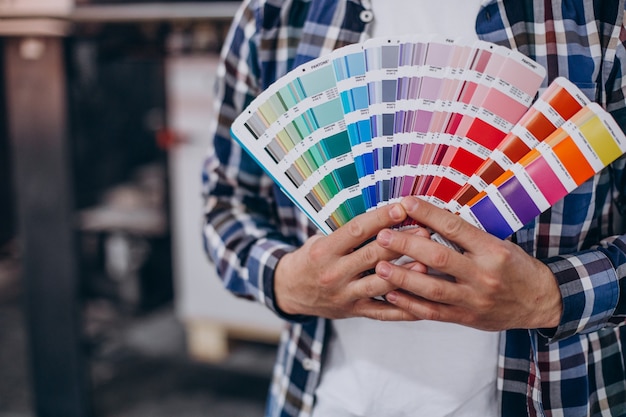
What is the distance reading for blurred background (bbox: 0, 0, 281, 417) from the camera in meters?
2.19

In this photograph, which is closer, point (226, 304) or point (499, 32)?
point (499, 32)

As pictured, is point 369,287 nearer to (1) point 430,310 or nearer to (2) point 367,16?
(1) point 430,310

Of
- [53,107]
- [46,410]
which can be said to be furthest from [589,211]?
[46,410]

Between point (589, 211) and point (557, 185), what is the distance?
171 millimetres

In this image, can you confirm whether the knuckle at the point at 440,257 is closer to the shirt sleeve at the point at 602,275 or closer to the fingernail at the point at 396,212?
the fingernail at the point at 396,212

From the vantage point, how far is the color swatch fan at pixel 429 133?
717mm

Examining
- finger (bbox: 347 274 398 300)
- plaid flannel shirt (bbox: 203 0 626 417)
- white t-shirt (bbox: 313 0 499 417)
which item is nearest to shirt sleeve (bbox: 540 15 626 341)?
plaid flannel shirt (bbox: 203 0 626 417)

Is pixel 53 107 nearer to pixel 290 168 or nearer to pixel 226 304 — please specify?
pixel 226 304

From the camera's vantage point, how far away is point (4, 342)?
2.97 m

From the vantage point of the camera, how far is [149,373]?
8.84ft

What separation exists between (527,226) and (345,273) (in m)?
0.28

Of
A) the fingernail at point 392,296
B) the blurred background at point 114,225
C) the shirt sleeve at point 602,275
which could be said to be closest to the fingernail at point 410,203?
the fingernail at point 392,296

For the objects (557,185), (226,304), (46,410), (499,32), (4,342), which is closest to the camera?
(557,185)

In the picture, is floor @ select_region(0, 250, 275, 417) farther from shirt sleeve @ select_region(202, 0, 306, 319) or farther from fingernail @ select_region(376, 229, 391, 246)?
fingernail @ select_region(376, 229, 391, 246)
